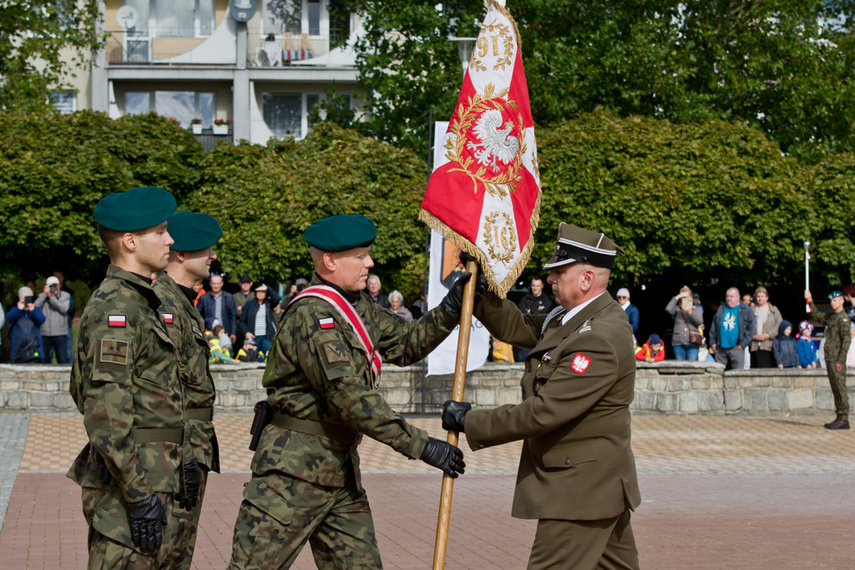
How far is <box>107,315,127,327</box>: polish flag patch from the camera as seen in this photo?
152 inches

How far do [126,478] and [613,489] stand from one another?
6.52 feet

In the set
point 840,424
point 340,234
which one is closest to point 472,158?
point 340,234

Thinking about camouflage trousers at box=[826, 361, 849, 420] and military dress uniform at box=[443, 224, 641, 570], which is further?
camouflage trousers at box=[826, 361, 849, 420]

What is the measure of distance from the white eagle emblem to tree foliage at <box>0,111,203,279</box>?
57.1ft

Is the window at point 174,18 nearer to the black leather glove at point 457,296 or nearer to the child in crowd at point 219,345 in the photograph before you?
the child in crowd at point 219,345

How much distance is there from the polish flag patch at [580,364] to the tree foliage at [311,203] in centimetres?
1561

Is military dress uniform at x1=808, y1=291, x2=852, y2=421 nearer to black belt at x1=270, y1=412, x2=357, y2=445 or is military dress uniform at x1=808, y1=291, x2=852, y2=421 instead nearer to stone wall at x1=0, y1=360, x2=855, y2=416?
stone wall at x1=0, y1=360, x2=855, y2=416

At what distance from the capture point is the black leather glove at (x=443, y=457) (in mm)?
4328

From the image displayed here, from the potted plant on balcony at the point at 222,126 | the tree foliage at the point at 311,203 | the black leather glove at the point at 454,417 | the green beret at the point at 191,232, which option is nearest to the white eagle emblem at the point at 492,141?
the green beret at the point at 191,232

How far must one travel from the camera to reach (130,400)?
3.82 m

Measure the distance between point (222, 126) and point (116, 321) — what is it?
3054 cm

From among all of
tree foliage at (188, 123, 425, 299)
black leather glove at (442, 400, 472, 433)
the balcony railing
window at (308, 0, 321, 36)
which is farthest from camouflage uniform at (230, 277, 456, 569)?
window at (308, 0, 321, 36)

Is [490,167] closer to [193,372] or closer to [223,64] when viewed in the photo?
[193,372]

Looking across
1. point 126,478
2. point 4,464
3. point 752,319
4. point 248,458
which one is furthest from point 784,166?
point 126,478
